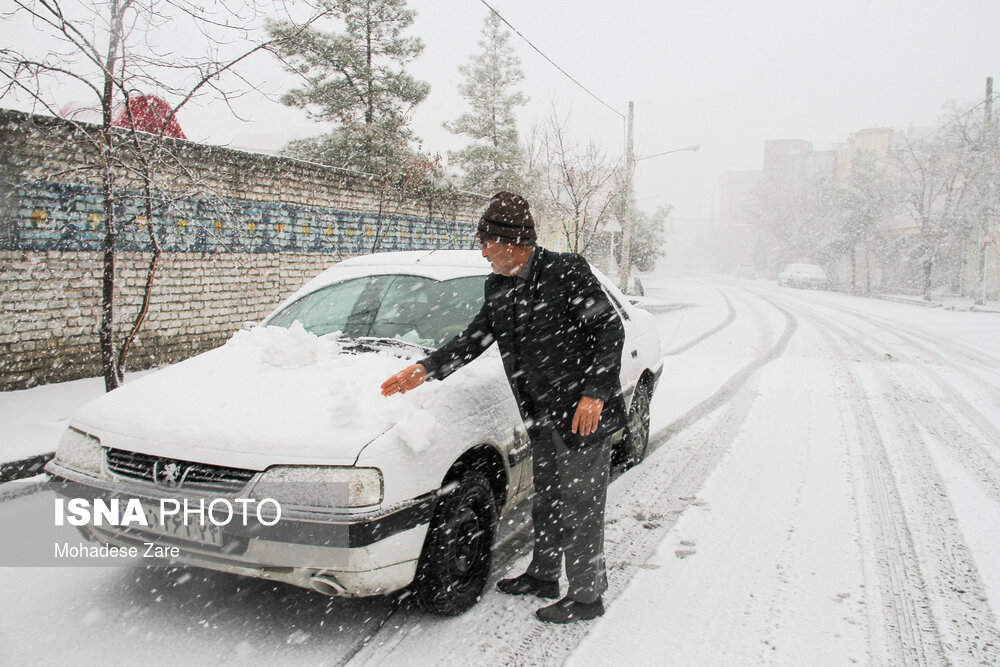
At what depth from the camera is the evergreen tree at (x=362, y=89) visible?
73.7ft

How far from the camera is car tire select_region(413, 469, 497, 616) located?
2615mm

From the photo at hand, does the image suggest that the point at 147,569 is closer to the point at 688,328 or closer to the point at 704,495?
the point at 704,495

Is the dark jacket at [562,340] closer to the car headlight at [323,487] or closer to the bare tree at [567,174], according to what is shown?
the car headlight at [323,487]

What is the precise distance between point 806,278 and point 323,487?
4158cm

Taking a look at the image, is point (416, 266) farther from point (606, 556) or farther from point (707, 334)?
point (707, 334)

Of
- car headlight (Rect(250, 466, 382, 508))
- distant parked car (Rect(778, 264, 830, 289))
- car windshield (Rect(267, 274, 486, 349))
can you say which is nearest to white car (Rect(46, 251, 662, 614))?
car headlight (Rect(250, 466, 382, 508))

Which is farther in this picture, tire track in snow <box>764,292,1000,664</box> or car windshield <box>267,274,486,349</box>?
car windshield <box>267,274,486,349</box>

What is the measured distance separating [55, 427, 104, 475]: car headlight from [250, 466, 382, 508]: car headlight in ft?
2.75

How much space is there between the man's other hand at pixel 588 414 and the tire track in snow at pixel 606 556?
2.85 ft

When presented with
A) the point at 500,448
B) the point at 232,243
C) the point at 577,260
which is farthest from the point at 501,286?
the point at 232,243

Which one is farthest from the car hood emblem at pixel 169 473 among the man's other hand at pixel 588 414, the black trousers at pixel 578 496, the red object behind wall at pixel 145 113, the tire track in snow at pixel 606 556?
the red object behind wall at pixel 145 113

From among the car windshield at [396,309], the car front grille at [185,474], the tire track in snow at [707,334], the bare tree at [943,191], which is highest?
the bare tree at [943,191]

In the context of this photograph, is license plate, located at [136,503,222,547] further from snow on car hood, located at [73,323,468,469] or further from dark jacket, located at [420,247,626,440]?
dark jacket, located at [420,247,626,440]

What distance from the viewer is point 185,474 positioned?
96.7 inches
